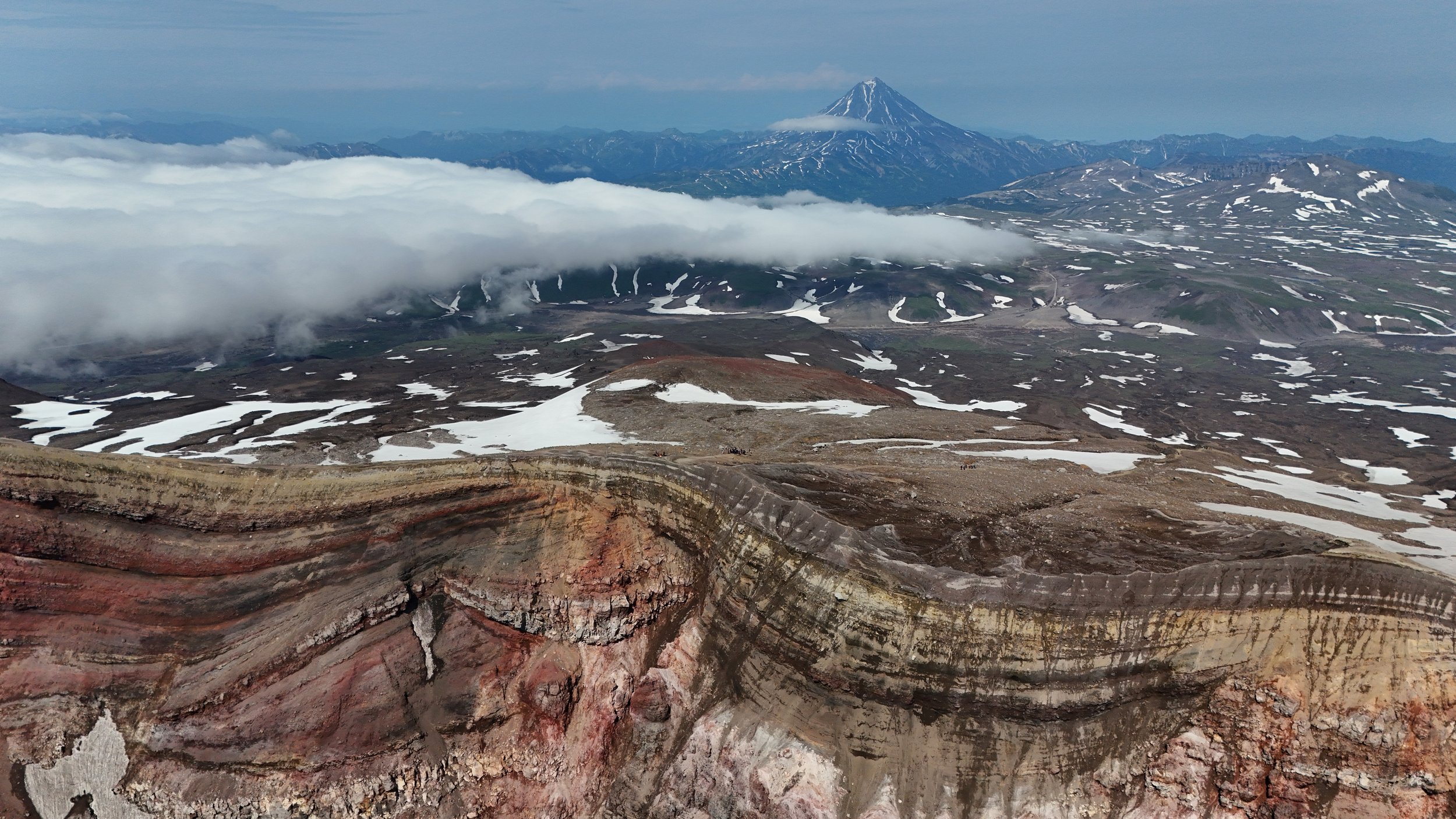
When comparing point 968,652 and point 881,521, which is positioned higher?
point 881,521

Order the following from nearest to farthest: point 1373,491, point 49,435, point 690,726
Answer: point 690,726, point 1373,491, point 49,435

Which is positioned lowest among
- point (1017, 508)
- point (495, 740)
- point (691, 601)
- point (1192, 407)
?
point (1192, 407)

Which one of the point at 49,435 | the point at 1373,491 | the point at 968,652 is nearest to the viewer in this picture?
the point at 968,652

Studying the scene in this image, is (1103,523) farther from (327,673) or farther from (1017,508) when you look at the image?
(327,673)

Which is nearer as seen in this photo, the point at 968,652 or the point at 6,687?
the point at 968,652

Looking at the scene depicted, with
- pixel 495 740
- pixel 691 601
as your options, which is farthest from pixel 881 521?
pixel 495 740

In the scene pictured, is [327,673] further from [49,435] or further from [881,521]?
[49,435]

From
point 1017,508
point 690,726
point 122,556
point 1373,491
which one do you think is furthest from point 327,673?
point 1373,491
